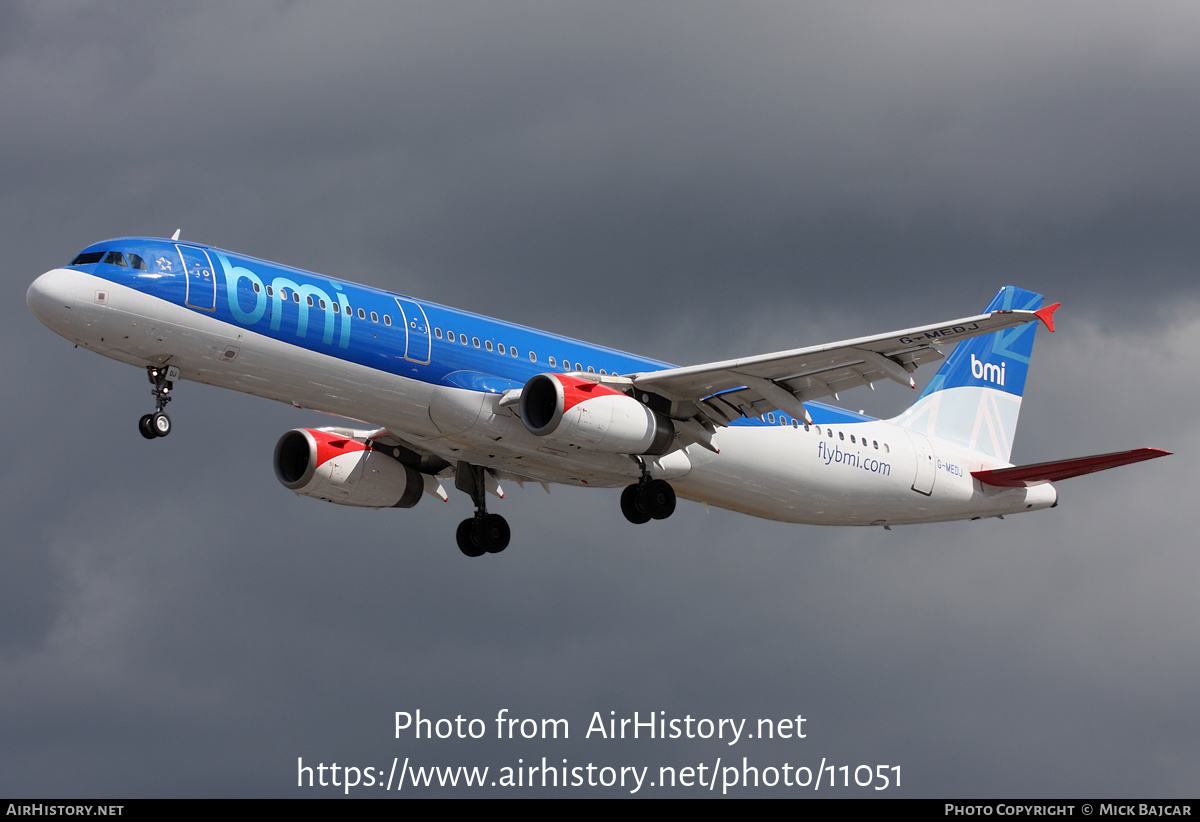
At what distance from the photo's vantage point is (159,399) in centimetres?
3191

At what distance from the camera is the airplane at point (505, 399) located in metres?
31.3

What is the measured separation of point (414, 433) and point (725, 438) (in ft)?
29.0

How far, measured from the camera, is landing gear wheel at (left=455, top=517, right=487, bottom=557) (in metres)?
41.3

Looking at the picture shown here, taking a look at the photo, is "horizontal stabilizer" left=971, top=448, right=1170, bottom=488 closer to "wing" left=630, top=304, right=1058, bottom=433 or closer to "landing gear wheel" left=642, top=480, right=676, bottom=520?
"wing" left=630, top=304, right=1058, bottom=433

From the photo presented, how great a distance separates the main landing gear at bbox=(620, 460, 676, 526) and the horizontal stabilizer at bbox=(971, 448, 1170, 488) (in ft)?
38.7

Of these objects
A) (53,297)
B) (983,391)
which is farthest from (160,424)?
(983,391)

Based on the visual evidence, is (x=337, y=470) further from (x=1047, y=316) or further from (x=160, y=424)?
(x=1047, y=316)

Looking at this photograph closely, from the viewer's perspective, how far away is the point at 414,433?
114 ft

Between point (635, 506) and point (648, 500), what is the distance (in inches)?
14.8

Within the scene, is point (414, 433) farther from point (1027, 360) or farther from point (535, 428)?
point (1027, 360)

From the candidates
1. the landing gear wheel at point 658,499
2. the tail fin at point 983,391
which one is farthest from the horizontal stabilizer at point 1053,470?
the landing gear wheel at point 658,499

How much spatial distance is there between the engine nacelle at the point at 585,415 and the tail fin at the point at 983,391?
45.6 feet

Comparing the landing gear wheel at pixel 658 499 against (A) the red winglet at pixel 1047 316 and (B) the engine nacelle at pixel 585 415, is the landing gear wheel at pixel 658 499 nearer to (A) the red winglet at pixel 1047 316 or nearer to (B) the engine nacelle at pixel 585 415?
(B) the engine nacelle at pixel 585 415

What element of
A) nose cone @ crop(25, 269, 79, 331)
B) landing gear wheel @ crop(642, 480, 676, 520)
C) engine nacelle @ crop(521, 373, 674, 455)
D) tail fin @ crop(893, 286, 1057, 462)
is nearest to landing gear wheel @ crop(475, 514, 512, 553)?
landing gear wheel @ crop(642, 480, 676, 520)
